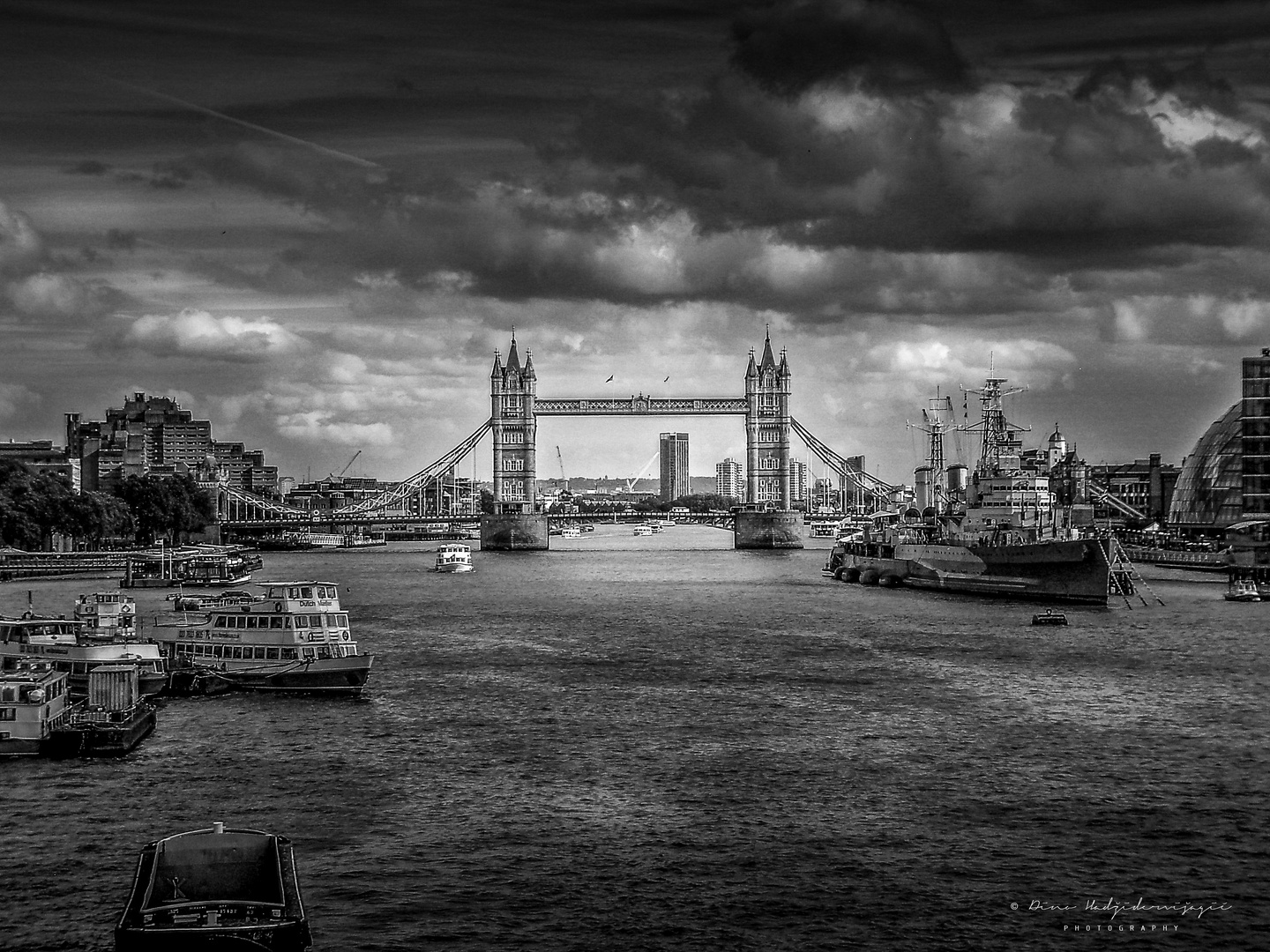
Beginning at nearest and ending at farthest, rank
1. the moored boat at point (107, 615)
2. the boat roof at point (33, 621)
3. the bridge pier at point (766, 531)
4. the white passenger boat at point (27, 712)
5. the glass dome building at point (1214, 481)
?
the white passenger boat at point (27, 712)
the boat roof at point (33, 621)
the moored boat at point (107, 615)
the glass dome building at point (1214, 481)
the bridge pier at point (766, 531)

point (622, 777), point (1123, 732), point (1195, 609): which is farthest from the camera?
point (1195, 609)

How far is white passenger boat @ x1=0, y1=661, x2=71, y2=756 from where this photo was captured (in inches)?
1626

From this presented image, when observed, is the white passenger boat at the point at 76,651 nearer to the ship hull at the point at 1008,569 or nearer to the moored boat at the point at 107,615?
the moored boat at the point at 107,615

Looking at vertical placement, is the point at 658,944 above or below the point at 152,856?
below

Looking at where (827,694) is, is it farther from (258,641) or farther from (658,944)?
(658,944)

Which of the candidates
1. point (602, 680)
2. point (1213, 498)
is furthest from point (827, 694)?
point (1213, 498)

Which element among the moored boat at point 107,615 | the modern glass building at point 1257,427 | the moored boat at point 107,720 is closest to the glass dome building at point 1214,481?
the modern glass building at point 1257,427

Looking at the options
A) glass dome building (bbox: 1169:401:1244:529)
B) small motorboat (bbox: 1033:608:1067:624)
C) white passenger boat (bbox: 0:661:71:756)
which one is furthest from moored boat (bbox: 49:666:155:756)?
glass dome building (bbox: 1169:401:1244:529)

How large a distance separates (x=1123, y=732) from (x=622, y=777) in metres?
15.1

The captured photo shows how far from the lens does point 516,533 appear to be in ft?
644

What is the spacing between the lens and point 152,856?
24.7 meters

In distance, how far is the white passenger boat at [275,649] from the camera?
53344 millimetres

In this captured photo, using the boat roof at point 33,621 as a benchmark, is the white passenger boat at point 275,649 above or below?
below

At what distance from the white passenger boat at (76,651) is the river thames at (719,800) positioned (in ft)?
6.81
